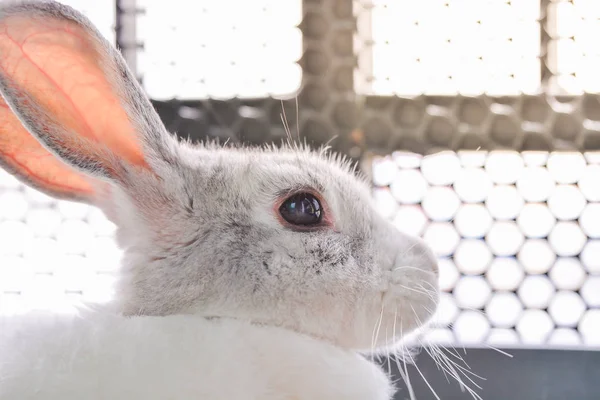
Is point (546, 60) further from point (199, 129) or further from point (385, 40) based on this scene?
point (199, 129)

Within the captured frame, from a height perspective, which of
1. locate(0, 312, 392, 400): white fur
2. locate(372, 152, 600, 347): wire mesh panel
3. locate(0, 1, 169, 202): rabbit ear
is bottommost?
locate(372, 152, 600, 347): wire mesh panel

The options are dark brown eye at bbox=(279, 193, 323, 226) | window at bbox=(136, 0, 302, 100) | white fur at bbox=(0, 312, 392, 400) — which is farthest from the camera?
window at bbox=(136, 0, 302, 100)

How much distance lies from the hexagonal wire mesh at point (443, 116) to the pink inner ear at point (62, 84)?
1.13 feet

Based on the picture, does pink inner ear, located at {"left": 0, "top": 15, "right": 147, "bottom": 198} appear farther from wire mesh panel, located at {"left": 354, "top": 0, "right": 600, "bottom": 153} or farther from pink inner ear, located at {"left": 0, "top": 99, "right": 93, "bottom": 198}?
wire mesh panel, located at {"left": 354, "top": 0, "right": 600, "bottom": 153}

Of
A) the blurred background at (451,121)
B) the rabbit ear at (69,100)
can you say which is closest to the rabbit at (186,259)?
the rabbit ear at (69,100)

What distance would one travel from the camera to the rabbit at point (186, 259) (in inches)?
18.5

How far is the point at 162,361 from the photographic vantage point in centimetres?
47

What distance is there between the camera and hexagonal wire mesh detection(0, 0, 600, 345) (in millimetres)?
870

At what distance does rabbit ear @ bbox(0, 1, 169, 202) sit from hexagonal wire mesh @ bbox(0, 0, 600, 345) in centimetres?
35

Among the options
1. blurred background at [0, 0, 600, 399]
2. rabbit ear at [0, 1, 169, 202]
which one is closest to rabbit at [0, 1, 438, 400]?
rabbit ear at [0, 1, 169, 202]

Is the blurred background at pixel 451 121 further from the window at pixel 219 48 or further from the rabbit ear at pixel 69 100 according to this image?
the rabbit ear at pixel 69 100

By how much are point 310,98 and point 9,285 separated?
1.95ft

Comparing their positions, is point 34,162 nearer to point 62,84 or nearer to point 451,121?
point 62,84

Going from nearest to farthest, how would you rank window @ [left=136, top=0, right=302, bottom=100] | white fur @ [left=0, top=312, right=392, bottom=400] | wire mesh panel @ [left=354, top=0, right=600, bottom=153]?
white fur @ [left=0, top=312, right=392, bottom=400] < wire mesh panel @ [left=354, top=0, right=600, bottom=153] < window @ [left=136, top=0, right=302, bottom=100]
